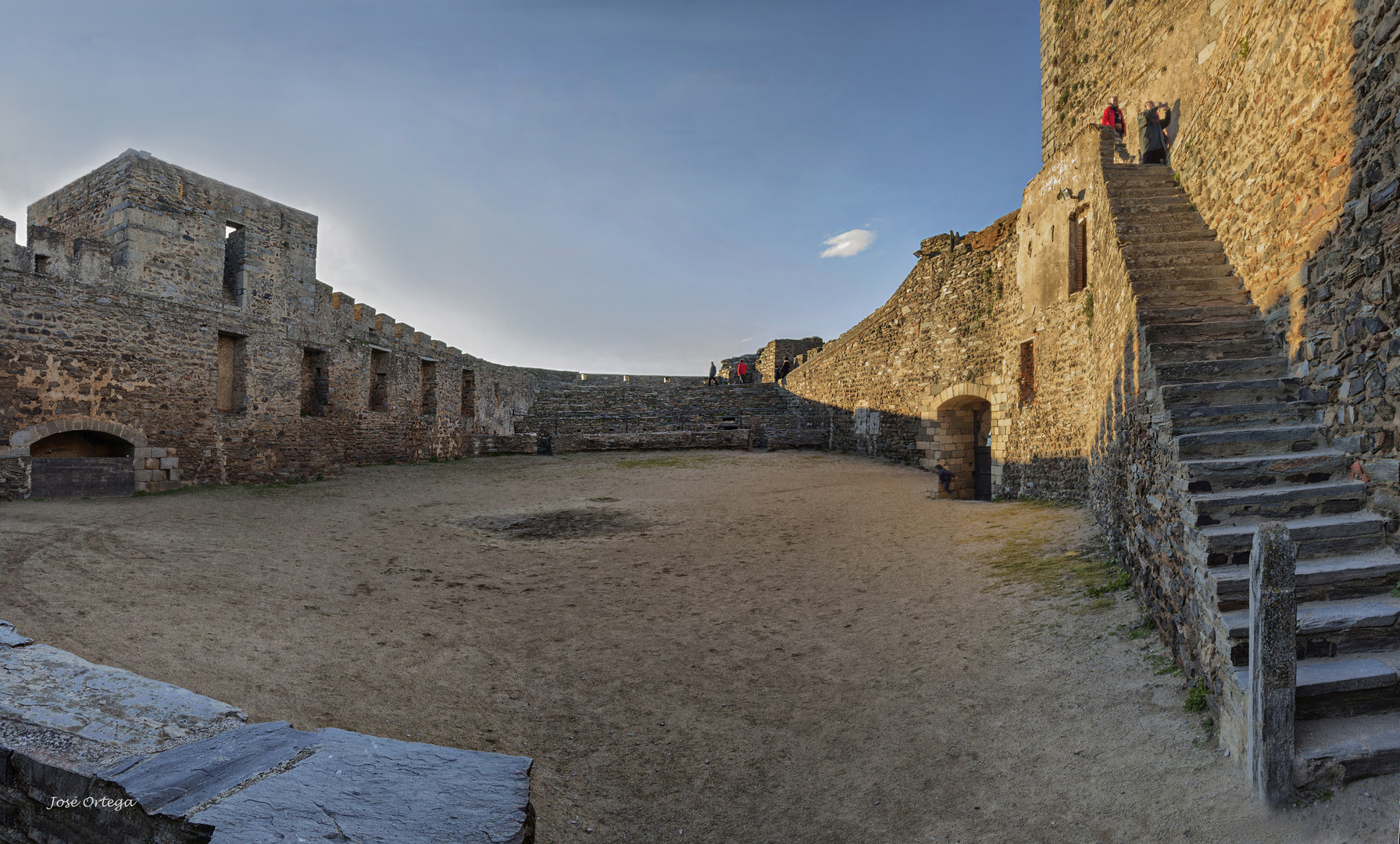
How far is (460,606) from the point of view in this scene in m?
5.80

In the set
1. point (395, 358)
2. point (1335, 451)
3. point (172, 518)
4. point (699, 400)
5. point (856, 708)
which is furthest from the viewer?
point (699, 400)

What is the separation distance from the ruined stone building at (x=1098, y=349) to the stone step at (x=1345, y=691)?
0.01 meters

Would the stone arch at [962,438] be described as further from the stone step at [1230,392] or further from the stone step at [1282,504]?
the stone step at [1282,504]

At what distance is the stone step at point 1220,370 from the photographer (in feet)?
14.6

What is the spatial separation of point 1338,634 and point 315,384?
16.3 m

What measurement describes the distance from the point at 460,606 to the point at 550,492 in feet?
21.6

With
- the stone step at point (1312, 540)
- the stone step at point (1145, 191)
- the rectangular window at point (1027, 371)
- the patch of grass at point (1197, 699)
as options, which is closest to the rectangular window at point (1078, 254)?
the rectangular window at point (1027, 371)

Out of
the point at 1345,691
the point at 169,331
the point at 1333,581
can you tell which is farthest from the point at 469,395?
the point at 1345,691

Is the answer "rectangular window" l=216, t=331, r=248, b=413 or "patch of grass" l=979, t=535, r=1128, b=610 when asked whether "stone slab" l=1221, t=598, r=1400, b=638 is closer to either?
"patch of grass" l=979, t=535, r=1128, b=610

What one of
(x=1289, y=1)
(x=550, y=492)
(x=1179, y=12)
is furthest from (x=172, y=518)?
(x=1179, y=12)

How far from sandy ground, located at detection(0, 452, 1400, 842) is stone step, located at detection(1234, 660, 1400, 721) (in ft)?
1.00

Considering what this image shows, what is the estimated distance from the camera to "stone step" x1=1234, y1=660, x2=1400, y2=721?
106 inches

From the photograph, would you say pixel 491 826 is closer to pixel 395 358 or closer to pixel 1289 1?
pixel 1289 1

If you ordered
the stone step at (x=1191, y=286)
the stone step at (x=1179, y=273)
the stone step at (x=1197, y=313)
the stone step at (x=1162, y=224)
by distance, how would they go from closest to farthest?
the stone step at (x=1197, y=313) → the stone step at (x=1191, y=286) → the stone step at (x=1179, y=273) → the stone step at (x=1162, y=224)
